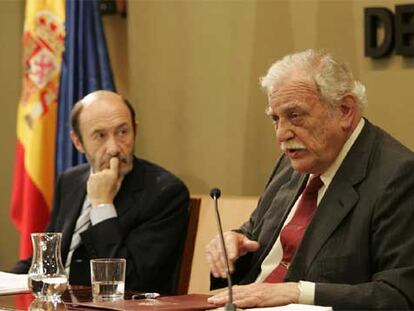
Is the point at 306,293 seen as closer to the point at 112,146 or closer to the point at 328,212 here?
the point at 328,212

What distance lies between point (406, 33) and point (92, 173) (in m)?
1.49

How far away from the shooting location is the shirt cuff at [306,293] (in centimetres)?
254

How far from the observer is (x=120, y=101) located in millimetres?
3975

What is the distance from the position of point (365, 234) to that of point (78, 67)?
255 centimetres

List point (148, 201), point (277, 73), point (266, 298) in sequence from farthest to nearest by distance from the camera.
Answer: point (148, 201), point (277, 73), point (266, 298)

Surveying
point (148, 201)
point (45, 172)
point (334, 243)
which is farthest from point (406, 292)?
point (45, 172)

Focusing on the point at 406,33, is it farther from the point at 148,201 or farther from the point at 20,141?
the point at 20,141

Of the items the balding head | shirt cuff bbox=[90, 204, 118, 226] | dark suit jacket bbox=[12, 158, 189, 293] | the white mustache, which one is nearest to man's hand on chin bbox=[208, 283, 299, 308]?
the white mustache

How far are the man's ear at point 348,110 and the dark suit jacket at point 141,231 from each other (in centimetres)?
109

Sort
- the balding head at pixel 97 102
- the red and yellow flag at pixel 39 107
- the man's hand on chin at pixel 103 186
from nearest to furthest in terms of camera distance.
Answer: the man's hand on chin at pixel 103 186, the balding head at pixel 97 102, the red and yellow flag at pixel 39 107

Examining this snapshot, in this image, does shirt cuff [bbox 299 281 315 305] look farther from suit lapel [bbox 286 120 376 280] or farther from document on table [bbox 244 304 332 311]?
suit lapel [bbox 286 120 376 280]

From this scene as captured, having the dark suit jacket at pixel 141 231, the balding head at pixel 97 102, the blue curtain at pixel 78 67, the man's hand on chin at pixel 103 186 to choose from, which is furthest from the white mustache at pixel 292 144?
the blue curtain at pixel 78 67

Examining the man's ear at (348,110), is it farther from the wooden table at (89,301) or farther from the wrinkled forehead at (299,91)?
the wooden table at (89,301)

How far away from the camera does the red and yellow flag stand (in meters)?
4.86
